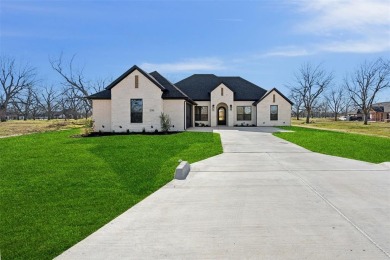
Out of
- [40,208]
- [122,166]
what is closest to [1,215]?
[40,208]

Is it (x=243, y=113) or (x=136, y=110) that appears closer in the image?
(x=136, y=110)

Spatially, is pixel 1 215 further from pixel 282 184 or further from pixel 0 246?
pixel 282 184

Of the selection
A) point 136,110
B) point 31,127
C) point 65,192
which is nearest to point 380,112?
point 136,110

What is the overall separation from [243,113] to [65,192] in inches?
1258

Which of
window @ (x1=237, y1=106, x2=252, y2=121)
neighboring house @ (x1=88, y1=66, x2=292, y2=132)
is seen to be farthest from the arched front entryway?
window @ (x1=237, y1=106, x2=252, y2=121)

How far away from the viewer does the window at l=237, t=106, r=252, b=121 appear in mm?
37219

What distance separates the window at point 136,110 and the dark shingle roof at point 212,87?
39.7ft

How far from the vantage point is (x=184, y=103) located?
1049 inches

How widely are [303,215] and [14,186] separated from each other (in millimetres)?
6670

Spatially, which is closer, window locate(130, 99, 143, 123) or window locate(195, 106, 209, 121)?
window locate(130, 99, 143, 123)

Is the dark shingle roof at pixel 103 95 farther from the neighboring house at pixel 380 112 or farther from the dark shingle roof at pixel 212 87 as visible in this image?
the neighboring house at pixel 380 112

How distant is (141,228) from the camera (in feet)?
15.2

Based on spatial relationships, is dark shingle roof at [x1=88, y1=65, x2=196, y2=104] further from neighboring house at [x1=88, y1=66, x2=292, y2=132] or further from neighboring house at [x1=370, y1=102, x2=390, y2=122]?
neighboring house at [x1=370, y1=102, x2=390, y2=122]

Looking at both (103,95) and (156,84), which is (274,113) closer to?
(156,84)
